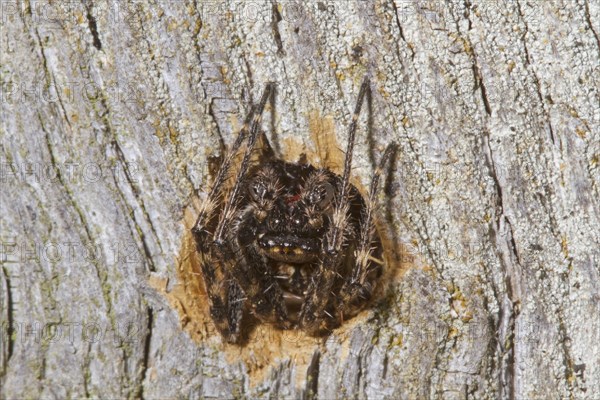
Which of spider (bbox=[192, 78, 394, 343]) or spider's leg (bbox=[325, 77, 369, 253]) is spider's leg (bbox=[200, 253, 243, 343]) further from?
spider's leg (bbox=[325, 77, 369, 253])

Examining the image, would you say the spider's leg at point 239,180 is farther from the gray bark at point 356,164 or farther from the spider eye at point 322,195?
the spider eye at point 322,195

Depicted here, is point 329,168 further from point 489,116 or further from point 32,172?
point 32,172

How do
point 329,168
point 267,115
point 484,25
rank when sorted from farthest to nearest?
point 329,168, point 267,115, point 484,25

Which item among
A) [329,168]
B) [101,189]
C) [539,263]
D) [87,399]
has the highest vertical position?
→ [329,168]

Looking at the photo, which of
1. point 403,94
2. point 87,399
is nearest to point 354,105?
point 403,94

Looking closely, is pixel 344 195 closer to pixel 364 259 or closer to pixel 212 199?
pixel 364 259

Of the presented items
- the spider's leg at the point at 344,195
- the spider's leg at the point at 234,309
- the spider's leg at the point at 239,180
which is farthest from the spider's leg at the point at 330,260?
the spider's leg at the point at 239,180

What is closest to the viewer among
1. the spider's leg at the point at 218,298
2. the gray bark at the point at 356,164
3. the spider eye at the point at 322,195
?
the gray bark at the point at 356,164

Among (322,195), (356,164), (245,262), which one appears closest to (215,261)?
(245,262)
